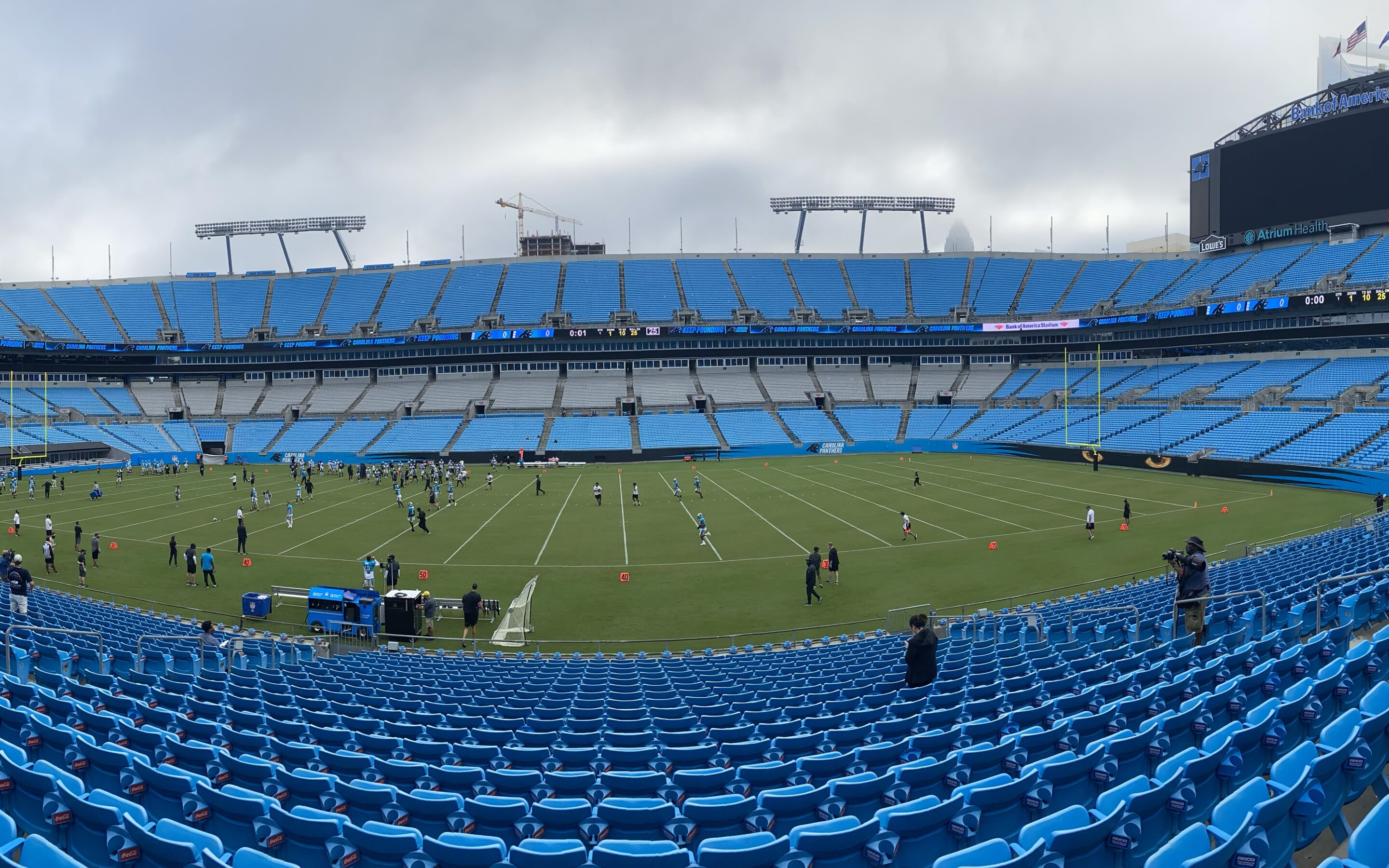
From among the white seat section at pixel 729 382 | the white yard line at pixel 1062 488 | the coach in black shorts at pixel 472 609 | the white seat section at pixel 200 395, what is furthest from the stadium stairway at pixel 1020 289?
the white seat section at pixel 200 395

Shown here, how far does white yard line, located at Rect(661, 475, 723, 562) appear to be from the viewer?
27703mm

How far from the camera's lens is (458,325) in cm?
8562

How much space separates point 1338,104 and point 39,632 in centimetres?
8656

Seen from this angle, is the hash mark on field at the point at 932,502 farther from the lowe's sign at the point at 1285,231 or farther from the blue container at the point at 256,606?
the lowe's sign at the point at 1285,231

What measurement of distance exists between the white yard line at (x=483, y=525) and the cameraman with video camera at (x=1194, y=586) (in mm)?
22714

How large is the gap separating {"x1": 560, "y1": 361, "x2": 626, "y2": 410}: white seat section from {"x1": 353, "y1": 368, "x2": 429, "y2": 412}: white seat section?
56.5 feet

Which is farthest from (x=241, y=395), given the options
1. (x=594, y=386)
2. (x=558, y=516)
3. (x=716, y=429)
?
(x=558, y=516)

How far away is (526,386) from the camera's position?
83.9 m

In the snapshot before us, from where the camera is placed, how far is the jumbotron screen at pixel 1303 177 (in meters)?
60.9

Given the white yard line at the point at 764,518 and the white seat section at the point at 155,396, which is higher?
the white seat section at the point at 155,396

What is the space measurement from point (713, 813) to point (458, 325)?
284 ft

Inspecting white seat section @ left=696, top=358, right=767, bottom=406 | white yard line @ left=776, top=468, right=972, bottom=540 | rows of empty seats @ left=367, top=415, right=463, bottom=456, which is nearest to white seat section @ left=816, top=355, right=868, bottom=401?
white seat section @ left=696, top=358, right=767, bottom=406

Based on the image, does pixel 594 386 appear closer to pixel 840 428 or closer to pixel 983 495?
pixel 840 428

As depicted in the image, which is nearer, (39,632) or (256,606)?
(39,632)
